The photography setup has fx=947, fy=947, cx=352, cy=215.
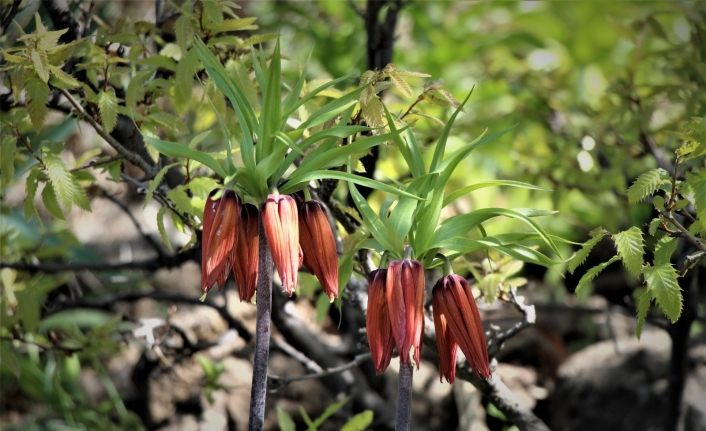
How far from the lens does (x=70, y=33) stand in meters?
2.20

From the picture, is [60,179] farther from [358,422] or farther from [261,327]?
[358,422]

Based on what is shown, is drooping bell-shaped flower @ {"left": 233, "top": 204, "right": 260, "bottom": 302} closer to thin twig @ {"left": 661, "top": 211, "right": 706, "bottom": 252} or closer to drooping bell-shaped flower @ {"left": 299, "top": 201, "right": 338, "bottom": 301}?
drooping bell-shaped flower @ {"left": 299, "top": 201, "right": 338, "bottom": 301}

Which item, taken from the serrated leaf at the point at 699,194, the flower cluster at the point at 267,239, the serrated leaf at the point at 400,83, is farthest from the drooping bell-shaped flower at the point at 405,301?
the serrated leaf at the point at 699,194

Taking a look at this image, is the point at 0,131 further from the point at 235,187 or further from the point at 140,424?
the point at 140,424

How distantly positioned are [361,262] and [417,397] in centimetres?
145

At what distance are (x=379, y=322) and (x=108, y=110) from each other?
2.33 ft

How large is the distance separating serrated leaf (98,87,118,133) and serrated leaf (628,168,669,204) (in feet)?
3.06

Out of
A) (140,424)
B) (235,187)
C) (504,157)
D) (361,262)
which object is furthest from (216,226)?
(140,424)

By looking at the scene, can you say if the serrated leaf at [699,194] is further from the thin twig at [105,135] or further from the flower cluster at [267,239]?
the thin twig at [105,135]

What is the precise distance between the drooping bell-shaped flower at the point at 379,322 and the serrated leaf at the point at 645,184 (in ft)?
1.39

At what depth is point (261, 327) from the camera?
1.46 meters

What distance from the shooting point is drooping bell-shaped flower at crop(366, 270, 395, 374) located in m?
1.42

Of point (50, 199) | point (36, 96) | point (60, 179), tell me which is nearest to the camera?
point (36, 96)

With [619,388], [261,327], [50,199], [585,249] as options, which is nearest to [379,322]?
[261,327]
